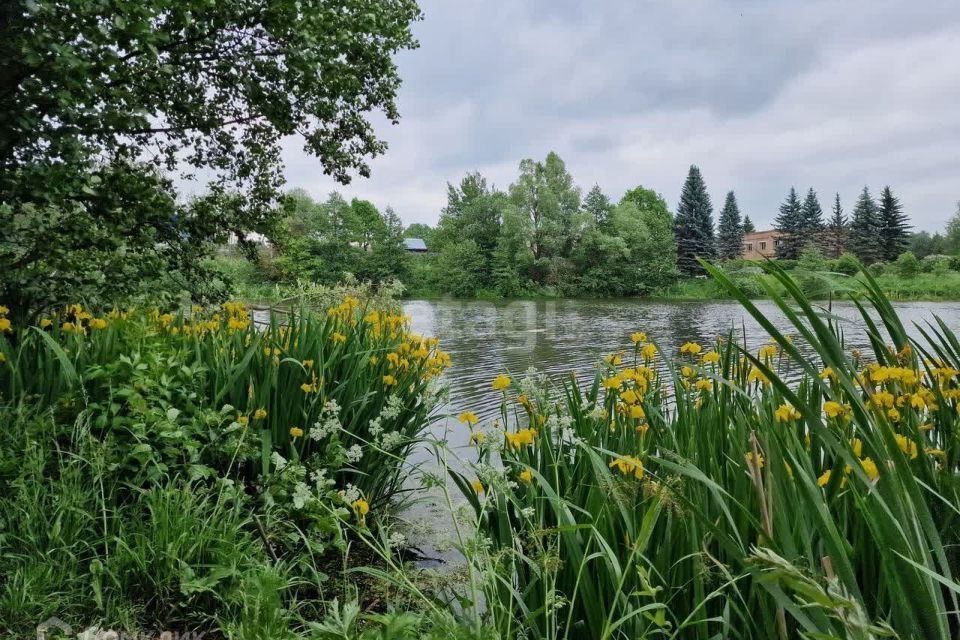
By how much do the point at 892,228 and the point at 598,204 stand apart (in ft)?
66.5

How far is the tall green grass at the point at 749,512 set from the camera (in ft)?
2.59

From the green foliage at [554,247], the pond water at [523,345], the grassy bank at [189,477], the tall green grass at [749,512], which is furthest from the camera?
the green foliage at [554,247]

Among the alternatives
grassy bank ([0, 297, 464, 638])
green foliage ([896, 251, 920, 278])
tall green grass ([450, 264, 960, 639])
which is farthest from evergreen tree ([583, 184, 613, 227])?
tall green grass ([450, 264, 960, 639])

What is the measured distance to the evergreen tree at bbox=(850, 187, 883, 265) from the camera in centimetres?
3816

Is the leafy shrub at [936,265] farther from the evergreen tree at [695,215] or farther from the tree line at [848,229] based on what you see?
the evergreen tree at [695,215]

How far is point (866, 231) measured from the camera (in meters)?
39.5

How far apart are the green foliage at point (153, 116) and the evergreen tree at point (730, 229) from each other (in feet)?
145

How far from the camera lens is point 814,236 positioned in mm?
43375

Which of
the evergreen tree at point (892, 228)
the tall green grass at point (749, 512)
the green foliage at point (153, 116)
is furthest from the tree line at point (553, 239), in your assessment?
the tall green grass at point (749, 512)

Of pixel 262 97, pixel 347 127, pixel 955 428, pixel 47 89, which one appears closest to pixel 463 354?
pixel 347 127

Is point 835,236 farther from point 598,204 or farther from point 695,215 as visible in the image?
point 598,204

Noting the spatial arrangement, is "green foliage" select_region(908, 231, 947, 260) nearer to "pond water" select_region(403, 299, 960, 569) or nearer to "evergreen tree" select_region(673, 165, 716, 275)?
"evergreen tree" select_region(673, 165, 716, 275)

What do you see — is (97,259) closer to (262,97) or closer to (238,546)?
(262,97)

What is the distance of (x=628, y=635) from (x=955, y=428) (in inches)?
39.8
